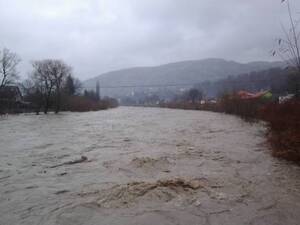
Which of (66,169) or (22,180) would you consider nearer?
(22,180)

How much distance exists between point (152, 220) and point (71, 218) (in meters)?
1.80

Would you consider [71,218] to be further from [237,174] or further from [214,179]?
[237,174]

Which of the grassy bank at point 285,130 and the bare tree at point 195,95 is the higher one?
the bare tree at point 195,95

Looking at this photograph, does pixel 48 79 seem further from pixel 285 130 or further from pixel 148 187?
pixel 148 187

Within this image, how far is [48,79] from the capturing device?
262 ft

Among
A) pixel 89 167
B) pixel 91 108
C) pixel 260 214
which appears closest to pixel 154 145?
pixel 89 167

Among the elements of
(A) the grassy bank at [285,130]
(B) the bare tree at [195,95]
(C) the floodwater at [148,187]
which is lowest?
(C) the floodwater at [148,187]

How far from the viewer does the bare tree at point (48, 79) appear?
7794cm

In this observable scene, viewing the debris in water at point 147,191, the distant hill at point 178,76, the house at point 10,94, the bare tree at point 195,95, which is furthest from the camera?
the distant hill at point 178,76

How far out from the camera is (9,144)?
69.6ft

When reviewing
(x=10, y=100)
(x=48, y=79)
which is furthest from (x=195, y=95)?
(x=10, y=100)

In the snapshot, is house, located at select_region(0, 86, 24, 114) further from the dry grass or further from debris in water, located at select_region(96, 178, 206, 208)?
debris in water, located at select_region(96, 178, 206, 208)

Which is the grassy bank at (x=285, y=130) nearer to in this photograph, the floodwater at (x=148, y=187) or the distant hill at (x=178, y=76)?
the floodwater at (x=148, y=187)

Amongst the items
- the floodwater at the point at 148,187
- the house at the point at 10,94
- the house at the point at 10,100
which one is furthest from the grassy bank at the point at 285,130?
the house at the point at 10,94
